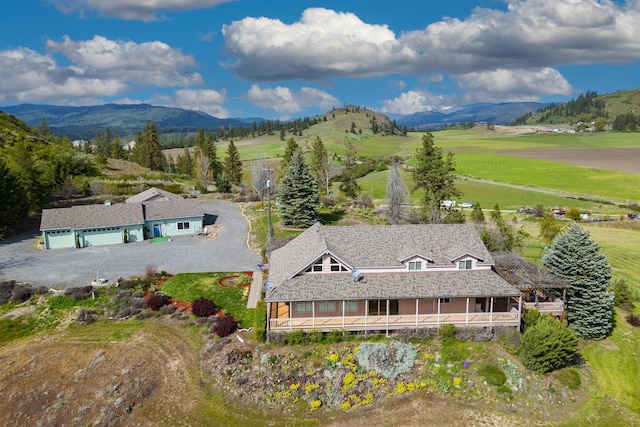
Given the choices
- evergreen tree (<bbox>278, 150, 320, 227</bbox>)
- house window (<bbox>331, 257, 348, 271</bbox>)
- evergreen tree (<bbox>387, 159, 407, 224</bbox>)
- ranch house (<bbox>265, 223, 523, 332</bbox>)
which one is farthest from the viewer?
evergreen tree (<bbox>387, 159, 407, 224</bbox>)

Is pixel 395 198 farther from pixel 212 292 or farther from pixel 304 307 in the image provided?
pixel 304 307

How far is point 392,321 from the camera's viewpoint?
29609mm

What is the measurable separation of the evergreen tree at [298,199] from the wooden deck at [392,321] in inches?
975

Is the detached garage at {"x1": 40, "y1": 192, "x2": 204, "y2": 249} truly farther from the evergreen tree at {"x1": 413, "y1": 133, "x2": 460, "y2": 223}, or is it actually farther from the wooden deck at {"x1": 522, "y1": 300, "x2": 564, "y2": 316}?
the wooden deck at {"x1": 522, "y1": 300, "x2": 564, "y2": 316}

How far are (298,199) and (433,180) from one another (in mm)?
16014

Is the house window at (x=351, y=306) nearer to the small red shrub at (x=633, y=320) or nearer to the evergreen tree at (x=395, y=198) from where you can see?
the small red shrub at (x=633, y=320)

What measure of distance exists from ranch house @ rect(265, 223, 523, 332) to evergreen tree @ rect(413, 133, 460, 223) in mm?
21663

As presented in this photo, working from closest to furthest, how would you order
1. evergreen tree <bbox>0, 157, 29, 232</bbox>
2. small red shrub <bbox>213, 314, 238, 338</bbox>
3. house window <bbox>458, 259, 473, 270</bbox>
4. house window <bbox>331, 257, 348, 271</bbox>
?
small red shrub <bbox>213, 314, 238, 338</bbox> → house window <bbox>331, 257, 348, 271</bbox> → house window <bbox>458, 259, 473, 270</bbox> → evergreen tree <bbox>0, 157, 29, 232</bbox>

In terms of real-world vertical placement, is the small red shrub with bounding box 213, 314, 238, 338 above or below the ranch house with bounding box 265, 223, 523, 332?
below

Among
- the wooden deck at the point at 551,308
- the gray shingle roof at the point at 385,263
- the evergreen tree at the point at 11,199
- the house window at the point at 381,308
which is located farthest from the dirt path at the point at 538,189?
the evergreen tree at the point at 11,199

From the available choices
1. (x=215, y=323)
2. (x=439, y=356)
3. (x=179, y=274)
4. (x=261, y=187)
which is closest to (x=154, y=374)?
(x=215, y=323)

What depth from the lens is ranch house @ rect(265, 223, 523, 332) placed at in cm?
2919

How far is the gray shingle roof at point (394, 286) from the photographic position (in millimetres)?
28922

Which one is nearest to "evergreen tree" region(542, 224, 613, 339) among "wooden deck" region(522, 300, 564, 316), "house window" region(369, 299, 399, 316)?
"wooden deck" region(522, 300, 564, 316)
